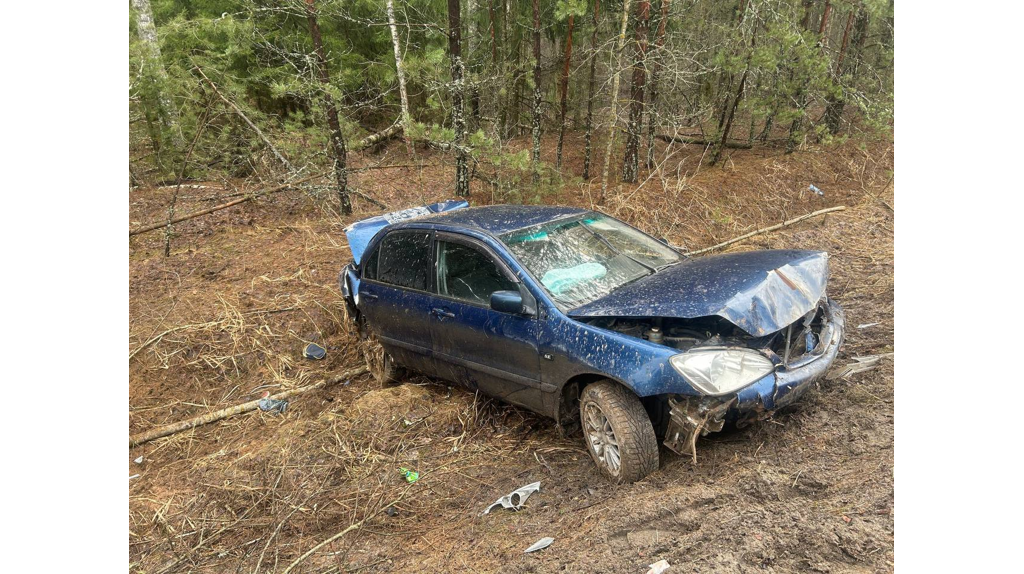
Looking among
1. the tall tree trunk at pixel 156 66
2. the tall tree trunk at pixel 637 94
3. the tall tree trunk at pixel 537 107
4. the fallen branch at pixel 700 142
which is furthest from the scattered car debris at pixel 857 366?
the tall tree trunk at pixel 156 66

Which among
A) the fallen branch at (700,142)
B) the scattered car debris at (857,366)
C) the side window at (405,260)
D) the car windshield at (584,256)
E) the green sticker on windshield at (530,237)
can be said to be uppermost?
the green sticker on windshield at (530,237)

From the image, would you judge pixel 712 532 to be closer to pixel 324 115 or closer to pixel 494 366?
pixel 494 366

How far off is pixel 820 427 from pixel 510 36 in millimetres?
13041

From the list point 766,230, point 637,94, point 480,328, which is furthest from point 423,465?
point 637,94

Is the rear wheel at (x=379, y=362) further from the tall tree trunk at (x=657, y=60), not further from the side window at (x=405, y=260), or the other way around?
the tall tree trunk at (x=657, y=60)

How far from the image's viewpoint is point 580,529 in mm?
2955

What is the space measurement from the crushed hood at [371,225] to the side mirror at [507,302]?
91.2 inches

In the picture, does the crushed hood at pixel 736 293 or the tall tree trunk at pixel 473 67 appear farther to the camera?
the tall tree trunk at pixel 473 67

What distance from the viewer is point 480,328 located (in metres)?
3.89

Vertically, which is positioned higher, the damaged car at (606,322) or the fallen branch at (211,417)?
the damaged car at (606,322)

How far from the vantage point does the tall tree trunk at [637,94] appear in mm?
8523

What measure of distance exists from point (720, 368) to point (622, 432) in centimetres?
69

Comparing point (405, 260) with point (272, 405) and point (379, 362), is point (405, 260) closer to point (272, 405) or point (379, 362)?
point (379, 362)

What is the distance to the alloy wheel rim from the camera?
10.9ft
